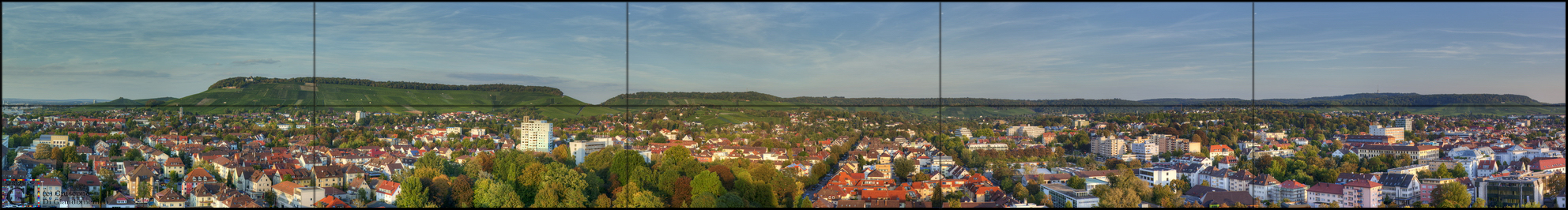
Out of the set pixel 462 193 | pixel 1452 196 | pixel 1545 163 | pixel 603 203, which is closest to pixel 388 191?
pixel 462 193

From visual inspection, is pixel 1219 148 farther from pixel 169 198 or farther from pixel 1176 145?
pixel 169 198

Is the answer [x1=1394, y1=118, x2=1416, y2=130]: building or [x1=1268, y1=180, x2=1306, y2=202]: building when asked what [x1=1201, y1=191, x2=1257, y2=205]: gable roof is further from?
[x1=1394, y1=118, x2=1416, y2=130]: building

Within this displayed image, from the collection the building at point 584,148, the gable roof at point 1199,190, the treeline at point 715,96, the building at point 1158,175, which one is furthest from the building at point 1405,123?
the building at point 584,148

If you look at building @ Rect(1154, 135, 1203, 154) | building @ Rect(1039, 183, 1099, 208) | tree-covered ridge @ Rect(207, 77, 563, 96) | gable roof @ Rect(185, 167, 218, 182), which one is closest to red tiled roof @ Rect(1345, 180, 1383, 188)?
building @ Rect(1154, 135, 1203, 154)

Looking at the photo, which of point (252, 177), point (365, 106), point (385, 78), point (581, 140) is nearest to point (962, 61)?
point (385, 78)

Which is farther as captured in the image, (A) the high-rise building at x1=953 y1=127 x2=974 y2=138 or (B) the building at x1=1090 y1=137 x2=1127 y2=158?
(B) the building at x1=1090 y1=137 x2=1127 y2=158

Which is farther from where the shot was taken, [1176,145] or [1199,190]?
[1176,145]
